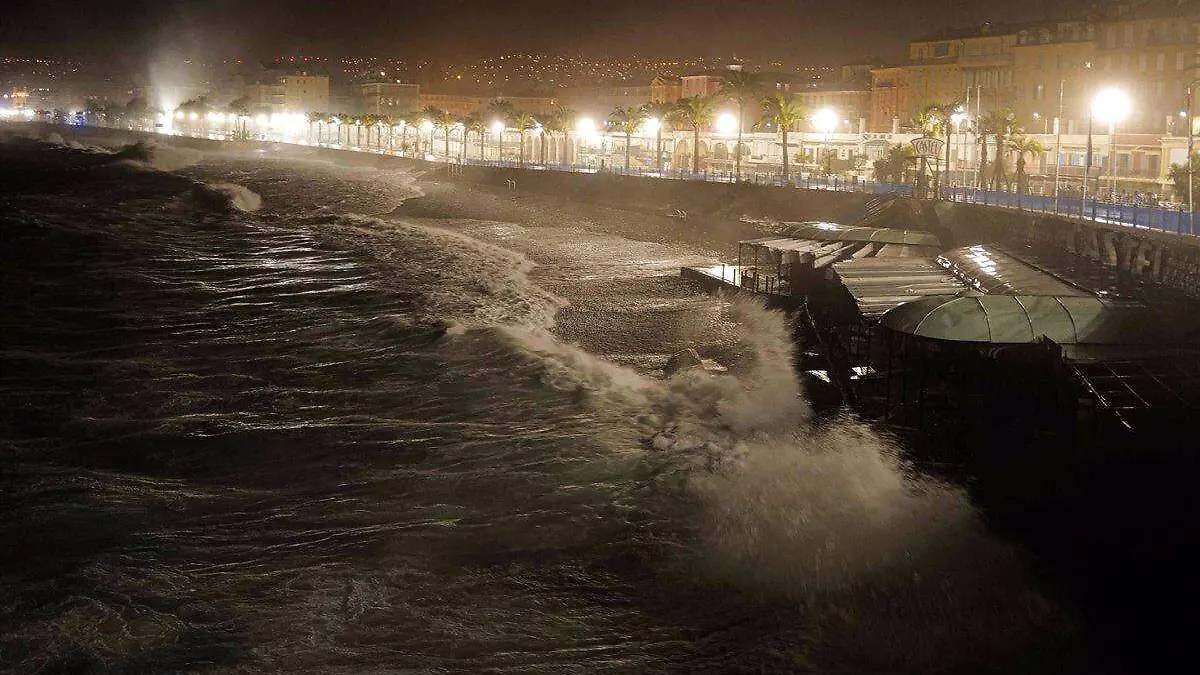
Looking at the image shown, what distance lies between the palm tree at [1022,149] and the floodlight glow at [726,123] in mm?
44699

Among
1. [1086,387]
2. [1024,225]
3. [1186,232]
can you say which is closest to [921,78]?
[1024,225]

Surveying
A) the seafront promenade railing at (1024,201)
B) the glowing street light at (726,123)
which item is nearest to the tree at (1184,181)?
the seafront promenade railing at (1024,201)

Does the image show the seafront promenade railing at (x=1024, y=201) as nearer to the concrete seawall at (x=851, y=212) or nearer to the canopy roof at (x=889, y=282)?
the concrete seawall at (x=851, y=212)

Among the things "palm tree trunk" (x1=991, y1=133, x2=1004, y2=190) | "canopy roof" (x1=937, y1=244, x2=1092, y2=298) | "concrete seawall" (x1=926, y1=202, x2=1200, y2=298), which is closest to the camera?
"canopy roof" (x1=937, y1=244, x2=1092, y2=298)

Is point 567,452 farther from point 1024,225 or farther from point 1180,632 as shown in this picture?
point 1024,225

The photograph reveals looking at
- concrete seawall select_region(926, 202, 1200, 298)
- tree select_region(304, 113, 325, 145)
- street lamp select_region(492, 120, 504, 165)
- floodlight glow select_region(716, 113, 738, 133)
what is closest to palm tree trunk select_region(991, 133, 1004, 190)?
concrete seawall select_region(926, 202, 1200, 298)

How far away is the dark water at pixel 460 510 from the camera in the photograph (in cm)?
1241

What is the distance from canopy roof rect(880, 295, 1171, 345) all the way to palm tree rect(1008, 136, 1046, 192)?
107ft

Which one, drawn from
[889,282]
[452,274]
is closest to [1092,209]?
[889,282]

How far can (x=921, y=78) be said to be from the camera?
340 ft

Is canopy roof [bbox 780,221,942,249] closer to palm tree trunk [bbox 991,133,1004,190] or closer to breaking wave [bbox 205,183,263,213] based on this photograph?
palm tree trunk [bbox 991,133,1004,190]

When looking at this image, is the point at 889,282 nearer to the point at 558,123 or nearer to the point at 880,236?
the point at 880,236

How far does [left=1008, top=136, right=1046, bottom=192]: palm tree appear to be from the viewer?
54781 millimetres

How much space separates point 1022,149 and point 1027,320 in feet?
138
